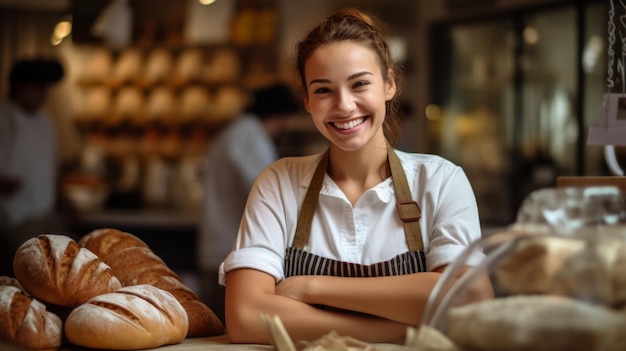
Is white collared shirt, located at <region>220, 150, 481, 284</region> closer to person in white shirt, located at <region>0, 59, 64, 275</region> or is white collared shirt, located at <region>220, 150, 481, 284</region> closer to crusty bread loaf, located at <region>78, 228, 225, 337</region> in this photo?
crusty bread loaf, located at <region>78, 228, 225, 337</region>

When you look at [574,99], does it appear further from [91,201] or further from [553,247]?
[553,247]

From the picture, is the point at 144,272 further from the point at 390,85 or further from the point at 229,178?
the point at 229,178

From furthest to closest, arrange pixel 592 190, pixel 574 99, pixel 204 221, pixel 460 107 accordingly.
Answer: pixel 460 107, pixel 574 99, pixel 204 221, pixel 592 190

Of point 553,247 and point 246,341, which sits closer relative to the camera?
point 553,247

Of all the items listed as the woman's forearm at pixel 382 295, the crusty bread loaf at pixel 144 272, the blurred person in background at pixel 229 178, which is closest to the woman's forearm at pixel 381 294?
the woman's forearm at pixel 382 295

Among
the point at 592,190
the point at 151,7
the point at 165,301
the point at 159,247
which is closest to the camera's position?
the point at 592,190

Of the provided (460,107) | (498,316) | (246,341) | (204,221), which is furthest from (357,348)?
(460,107)

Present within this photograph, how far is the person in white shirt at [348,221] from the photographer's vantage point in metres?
1.43

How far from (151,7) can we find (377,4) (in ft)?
6.15

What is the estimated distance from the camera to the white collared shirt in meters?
1.55

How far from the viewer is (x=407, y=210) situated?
5.27 feet

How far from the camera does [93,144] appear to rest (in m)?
6.55

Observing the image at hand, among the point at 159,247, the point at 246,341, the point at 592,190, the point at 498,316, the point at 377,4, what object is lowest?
the point at 159,247

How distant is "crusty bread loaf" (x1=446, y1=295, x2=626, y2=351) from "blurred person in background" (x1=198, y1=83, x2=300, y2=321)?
3.38 meters
